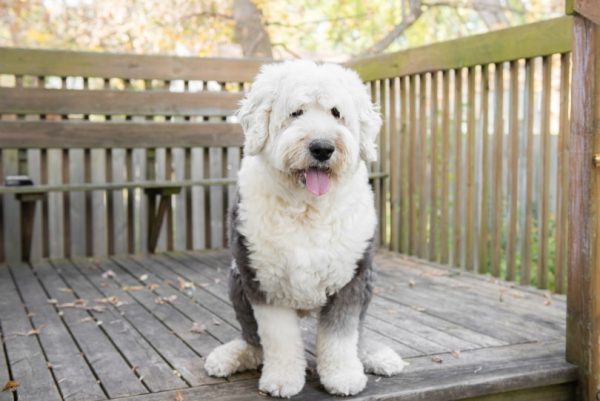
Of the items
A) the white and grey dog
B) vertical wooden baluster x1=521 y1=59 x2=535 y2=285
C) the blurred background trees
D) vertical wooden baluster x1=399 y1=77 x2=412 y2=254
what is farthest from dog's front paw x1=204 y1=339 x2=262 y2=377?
the blurred background trees

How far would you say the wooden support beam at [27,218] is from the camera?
→ 5364 millimetres

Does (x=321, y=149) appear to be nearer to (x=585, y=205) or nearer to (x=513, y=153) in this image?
(x=585, y=205)

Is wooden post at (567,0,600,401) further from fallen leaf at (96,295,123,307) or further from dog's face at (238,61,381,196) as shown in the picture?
fallen leaf at (96,295,123,307)

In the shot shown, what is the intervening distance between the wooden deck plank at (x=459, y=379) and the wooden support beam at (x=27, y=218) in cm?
318

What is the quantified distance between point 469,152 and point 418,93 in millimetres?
938

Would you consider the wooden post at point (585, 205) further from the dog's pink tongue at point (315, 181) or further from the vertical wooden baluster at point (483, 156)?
the vertical wooden baluster at point (483, 156)

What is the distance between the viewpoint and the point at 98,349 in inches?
130

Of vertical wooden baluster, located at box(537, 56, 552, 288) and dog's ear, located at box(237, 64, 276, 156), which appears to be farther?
vertical wooden baluster, located at box(537, 56, 552, 288)

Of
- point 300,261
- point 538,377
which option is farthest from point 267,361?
point 538,377

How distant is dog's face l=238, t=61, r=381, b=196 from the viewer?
8.19ft

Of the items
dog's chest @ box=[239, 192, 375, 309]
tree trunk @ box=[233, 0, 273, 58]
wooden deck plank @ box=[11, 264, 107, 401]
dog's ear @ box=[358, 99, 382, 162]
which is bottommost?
wooden deck plank @ box=[11, 264, 107, 401]

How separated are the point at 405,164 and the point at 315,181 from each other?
134 inches

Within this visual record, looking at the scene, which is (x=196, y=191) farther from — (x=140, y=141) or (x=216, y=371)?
(x=216, y=371)

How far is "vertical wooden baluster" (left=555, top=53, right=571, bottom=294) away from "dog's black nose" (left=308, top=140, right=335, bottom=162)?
2277mm
